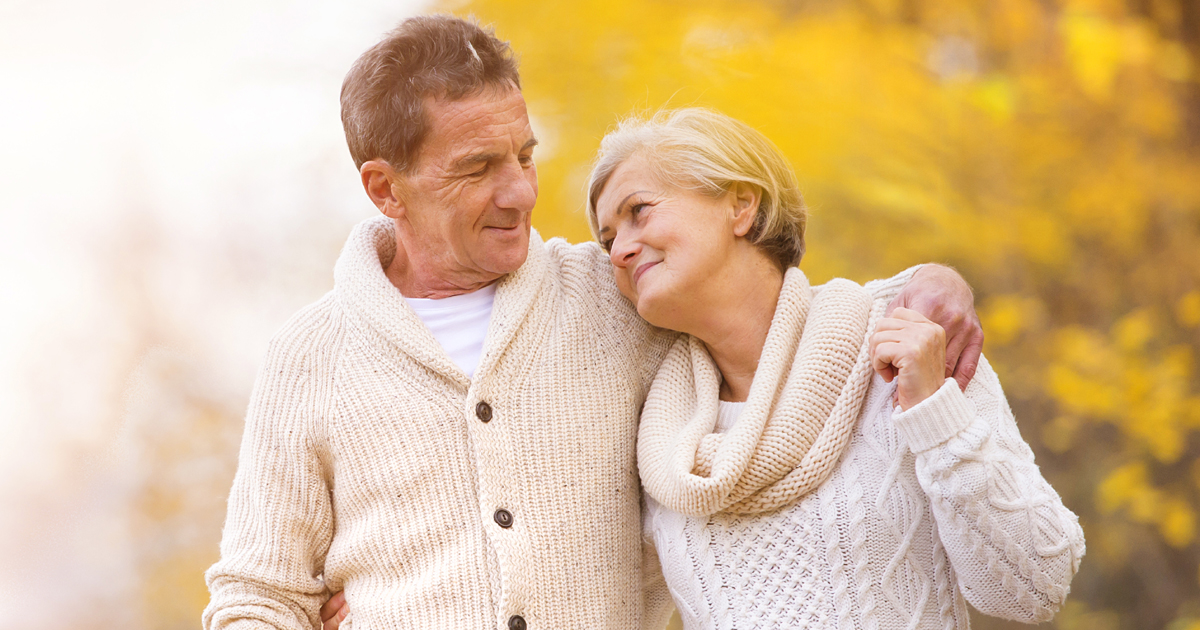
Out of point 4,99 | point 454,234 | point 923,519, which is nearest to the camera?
point 923,519

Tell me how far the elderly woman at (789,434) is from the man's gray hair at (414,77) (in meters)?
0.33

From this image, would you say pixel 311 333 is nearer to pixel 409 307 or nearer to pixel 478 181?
pixel 409 307

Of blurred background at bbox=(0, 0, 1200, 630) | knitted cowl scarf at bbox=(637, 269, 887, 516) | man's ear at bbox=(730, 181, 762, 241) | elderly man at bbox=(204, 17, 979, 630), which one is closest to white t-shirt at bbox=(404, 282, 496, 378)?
elderly man at bbox=(204, 17, 979, 630)

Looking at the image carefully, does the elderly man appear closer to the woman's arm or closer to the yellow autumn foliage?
the woman's arm

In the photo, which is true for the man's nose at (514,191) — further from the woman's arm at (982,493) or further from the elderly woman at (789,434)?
the woman's arm at (982,493)

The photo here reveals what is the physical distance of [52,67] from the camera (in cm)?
380

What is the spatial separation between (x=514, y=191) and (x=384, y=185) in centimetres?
32

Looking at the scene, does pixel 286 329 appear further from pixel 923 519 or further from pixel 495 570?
pixel 923 519

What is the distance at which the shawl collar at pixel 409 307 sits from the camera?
77.9 inches

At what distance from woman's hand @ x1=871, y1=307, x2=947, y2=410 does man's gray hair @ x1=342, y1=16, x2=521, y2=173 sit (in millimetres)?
933

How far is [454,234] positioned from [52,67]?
2.67 meters

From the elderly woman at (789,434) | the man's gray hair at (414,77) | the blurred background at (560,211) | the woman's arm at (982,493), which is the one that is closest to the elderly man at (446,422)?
the man's gray hair at (414,77)

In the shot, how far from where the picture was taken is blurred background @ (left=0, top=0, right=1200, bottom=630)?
12.3ft

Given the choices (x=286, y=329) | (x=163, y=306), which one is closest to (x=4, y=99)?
(x=163, y=306)
